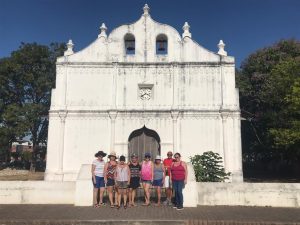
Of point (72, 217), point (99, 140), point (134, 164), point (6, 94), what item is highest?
point (6, 94)

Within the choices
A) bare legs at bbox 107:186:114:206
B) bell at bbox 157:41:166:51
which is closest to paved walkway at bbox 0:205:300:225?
bare legs at bbox 107:186:114:206

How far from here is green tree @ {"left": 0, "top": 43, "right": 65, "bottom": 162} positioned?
33219 millimetres

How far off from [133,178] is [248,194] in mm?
4095

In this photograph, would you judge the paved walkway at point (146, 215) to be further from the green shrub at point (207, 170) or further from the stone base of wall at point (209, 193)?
the green shrub at point (207, 170)

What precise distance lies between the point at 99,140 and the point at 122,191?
362 inches

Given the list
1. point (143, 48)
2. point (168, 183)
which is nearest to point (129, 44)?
point (143, 48)

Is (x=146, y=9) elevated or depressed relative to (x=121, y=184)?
elevated

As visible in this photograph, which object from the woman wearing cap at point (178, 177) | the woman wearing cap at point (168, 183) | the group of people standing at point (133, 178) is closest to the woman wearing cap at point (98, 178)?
the group of people standing at point (133, 178)

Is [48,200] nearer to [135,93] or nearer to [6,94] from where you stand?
[135,93]

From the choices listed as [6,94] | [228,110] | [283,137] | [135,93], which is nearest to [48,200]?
[135,93]

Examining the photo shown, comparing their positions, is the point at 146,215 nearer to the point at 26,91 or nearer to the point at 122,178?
the point at 122,178

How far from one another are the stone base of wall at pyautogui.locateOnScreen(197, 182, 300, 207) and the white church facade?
7.75 meters

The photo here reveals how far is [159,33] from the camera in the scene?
2220 centimetres

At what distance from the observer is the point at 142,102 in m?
21.3
